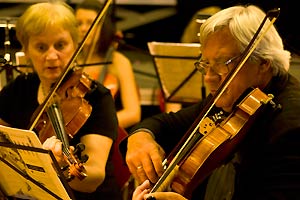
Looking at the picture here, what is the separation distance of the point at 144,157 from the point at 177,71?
1218 millimetres

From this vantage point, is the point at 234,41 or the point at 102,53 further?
the point at 102,53

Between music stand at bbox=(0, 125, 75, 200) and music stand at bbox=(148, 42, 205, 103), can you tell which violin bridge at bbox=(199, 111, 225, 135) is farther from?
music stand at bbox=(148, 42, 205, 103)

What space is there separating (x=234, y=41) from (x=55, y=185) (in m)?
0.59

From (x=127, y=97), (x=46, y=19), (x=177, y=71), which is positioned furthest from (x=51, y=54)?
(x=127, y=97)

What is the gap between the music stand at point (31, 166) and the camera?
1500 millimetres

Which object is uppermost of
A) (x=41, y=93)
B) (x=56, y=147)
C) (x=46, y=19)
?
(x=46, y=19)

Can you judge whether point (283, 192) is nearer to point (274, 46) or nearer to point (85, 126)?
point (274, 46)

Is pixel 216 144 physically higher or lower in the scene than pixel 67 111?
higher

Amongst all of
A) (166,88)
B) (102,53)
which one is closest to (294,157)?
(166,88)

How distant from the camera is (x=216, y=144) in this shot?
1612 mm

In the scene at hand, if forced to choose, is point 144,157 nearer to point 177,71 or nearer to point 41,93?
point 41,93

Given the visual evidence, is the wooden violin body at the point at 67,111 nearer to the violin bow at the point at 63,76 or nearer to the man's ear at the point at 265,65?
the violin bow at the point at 63,76

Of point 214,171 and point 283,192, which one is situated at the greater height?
point 283,192

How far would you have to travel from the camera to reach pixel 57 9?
86.4 inches
